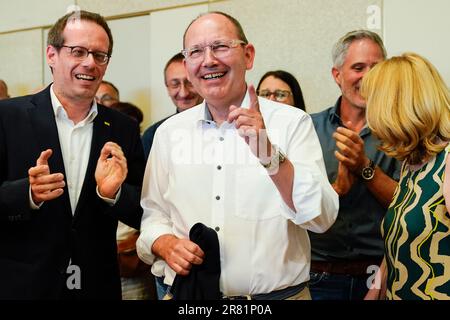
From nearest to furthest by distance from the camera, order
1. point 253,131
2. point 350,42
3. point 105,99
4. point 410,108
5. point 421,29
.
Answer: point 253,131 → point 410,108 → point 350,42 → point 421,29 → point 105,99

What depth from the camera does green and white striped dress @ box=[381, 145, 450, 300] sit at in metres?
1.46

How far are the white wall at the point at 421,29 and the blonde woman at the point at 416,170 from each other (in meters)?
1.13

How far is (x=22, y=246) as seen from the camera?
1.75 meters

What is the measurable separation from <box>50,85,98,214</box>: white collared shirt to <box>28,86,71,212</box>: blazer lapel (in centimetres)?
4

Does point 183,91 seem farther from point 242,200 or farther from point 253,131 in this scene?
point 253,131

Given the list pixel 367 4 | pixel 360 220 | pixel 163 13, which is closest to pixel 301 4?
pixel 367 4

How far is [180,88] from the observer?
290 cm

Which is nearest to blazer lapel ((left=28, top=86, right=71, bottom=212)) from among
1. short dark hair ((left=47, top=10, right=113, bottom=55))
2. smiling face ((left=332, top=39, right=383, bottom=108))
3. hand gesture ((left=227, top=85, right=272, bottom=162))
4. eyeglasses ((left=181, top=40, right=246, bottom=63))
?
short dark hair ((left=47, top=10, right=113, bottom=55))

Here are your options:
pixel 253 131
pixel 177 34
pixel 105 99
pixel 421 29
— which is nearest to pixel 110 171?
pixel 253 131

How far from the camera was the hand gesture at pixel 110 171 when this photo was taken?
1.76 meters

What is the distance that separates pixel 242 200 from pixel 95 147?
2.03 feet

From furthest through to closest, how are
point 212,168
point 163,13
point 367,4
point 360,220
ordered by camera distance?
point 163,13, point 367,4, point 360,220, point 212,168
